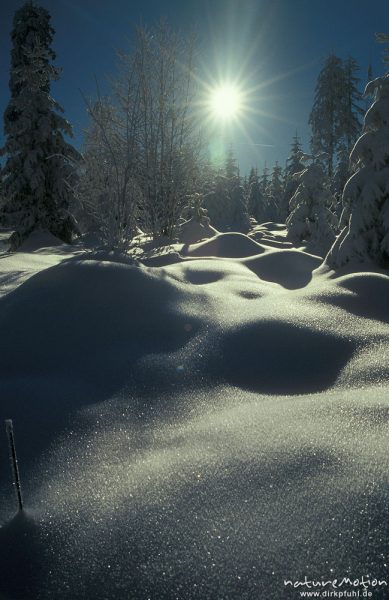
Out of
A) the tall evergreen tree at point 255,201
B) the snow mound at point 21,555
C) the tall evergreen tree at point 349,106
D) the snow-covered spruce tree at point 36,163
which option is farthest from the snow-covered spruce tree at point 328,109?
the snow mound at point 21,555

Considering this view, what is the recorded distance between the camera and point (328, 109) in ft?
89.9

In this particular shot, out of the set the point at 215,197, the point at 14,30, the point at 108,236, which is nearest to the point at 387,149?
the point at 108,236

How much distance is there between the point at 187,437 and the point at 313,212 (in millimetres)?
14908

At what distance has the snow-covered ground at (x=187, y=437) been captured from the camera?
1355 millimetres

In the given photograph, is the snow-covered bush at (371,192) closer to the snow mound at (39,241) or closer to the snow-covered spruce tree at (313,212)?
the snow-covered spruce tree at (313,212)

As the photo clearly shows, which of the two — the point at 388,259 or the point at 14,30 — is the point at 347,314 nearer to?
the point at 388,259

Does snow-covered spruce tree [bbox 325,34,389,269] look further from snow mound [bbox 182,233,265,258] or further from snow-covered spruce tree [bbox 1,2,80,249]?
snow-covered spruce tree [bbox 1,2,80,249]

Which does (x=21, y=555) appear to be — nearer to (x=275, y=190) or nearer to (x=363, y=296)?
(x=363, y=296)

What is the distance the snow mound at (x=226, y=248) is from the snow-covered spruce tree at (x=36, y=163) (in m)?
6.70

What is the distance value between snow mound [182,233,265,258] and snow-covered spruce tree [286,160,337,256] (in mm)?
4467

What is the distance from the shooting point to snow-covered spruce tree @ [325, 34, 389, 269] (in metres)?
7.10

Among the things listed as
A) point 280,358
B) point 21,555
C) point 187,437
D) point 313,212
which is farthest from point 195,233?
point 21,555

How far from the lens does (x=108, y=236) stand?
970cm

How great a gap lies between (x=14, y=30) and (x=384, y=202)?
19.7m
